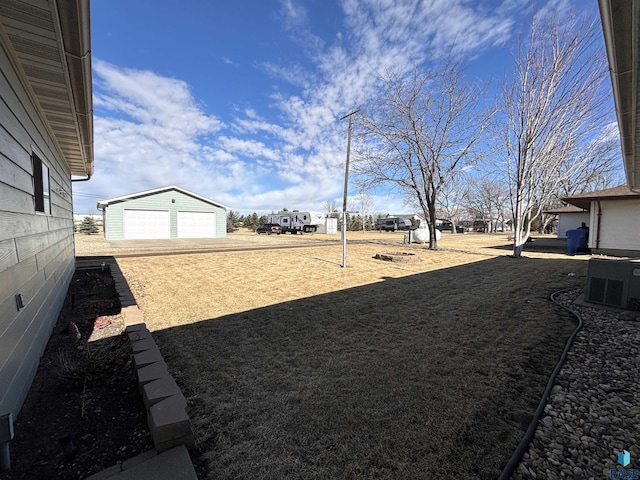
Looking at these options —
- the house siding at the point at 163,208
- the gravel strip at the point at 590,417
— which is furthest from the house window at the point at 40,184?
the house siding at the point at 163,208

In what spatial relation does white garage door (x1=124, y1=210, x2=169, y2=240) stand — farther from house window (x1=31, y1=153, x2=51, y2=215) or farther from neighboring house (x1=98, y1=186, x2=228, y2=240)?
house window (x1=31, y1=153, x2=51, y2=215)

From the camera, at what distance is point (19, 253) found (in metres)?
2.43

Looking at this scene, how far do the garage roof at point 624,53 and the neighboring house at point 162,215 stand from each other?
22.4 metres

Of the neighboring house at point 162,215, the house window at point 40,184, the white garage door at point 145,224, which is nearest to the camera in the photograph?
the house window at point 40,184

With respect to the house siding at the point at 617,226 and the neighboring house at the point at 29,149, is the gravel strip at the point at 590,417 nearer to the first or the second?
the neighboring house at the point at 29,149

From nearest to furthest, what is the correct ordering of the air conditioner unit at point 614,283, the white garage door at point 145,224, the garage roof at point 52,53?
1. the garage roof at point 52,53
2. the air conditioner unit at point 614,283
3. the white garage door at point 145,224

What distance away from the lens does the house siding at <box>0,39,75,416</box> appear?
201 centimetres

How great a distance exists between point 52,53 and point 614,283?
7.55 metres

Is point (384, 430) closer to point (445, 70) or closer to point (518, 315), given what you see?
point (518, 315)

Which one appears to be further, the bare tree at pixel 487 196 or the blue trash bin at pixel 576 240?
the bare tree at pixel 487 196

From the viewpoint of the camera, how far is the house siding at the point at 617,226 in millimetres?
11609

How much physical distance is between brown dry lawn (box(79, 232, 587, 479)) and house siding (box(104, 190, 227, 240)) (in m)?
16.6

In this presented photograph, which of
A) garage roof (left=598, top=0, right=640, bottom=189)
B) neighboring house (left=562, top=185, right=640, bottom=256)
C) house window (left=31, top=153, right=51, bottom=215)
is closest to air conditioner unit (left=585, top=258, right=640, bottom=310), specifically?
garage roof (left=598, top=0, right=640, bottom=189)

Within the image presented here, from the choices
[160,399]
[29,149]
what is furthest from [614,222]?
[29,149]
